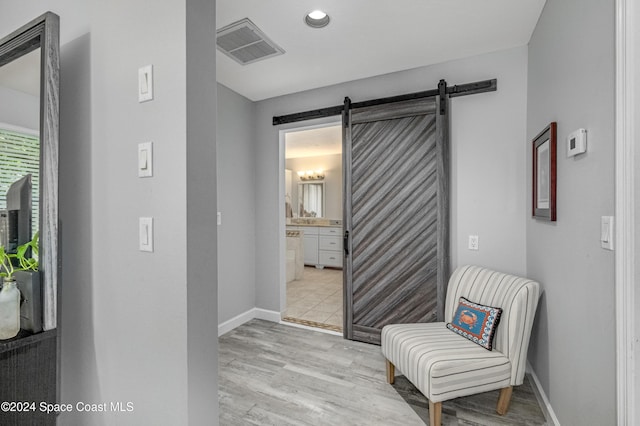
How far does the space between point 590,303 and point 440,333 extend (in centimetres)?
94

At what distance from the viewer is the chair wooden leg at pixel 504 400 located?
184 cm

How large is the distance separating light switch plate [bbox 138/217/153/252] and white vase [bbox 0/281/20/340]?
1.82 ft

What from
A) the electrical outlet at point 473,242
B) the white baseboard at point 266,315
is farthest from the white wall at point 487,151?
the white baseboard at point 266,315

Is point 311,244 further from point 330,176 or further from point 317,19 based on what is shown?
point 317,19

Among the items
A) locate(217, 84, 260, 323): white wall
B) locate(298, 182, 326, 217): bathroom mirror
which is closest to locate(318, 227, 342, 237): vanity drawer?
locate(298, 182, 326, 217): bathroom mirror

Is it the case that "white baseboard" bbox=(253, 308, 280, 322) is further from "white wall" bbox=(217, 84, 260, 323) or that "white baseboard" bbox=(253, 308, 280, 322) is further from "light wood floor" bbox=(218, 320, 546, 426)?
"light wood floor" bbox=(218, 320, 546, 426)

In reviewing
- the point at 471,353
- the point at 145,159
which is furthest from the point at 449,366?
the point at 145,159

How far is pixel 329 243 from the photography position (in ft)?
22.1

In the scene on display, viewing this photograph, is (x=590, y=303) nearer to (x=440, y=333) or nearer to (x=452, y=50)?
(x=440, y=333)

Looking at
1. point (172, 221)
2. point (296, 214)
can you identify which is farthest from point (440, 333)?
point (296, 214)

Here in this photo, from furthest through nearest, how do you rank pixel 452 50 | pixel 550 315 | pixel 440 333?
pixel 452 50 < pixel 440 333 < pixel 550 315

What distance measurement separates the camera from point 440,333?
6.72 ft

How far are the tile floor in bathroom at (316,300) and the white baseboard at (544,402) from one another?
1.65 metres

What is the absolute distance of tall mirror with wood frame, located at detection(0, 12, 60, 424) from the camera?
1.18 metres
